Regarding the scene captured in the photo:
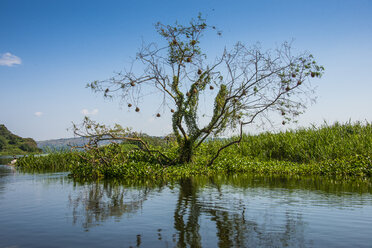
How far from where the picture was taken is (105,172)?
15.1m

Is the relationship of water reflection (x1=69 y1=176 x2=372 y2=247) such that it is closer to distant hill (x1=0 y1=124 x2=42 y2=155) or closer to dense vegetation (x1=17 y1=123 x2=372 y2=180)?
dense vegetation (x1=17 y1=123 x2=372 y2=180)

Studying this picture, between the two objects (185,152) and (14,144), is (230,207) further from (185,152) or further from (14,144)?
(14,144)

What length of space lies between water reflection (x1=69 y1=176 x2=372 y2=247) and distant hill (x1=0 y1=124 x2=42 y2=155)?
7550 cm

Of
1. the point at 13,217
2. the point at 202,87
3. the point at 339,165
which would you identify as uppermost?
the point at 202,87

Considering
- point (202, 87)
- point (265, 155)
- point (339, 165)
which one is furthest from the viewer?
point (265, 155)

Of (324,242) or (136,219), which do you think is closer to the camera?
(324,242)

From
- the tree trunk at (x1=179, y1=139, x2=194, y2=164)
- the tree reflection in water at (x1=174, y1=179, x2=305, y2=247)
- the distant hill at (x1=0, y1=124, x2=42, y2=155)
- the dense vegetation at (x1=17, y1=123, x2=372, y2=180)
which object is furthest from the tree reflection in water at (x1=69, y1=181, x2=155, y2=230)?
the distant hill at (x1=0, y1=124, x2=42, y2=155)

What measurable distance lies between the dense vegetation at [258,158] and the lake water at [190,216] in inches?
142

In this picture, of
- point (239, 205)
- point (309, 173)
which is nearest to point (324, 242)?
point (239, 205)

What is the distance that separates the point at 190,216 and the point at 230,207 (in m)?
1.32

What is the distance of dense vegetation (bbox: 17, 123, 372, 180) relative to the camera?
580 inches

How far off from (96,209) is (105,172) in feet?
24.3

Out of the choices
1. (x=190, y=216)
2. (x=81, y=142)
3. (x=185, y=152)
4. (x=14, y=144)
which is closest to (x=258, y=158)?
(x=185, y=152)

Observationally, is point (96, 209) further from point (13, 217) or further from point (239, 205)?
point (239, 205)
